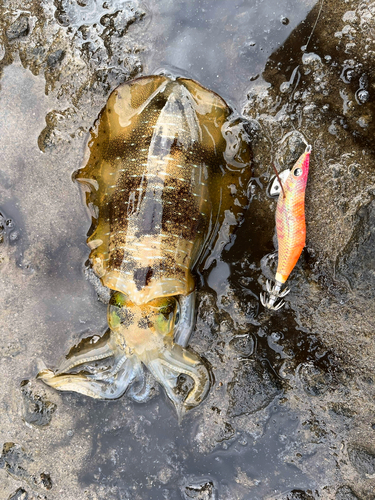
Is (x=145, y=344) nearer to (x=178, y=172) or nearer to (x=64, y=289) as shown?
(x=64, y=289)

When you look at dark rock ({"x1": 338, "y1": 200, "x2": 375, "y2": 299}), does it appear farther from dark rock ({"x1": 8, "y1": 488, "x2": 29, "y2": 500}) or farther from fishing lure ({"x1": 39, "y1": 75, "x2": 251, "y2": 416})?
dark rock ({"x1": 8, "y1": 488, "x2": 29, "y2": 500})

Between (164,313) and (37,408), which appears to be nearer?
(164,313)

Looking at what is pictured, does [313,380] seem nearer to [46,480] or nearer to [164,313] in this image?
[164,313]

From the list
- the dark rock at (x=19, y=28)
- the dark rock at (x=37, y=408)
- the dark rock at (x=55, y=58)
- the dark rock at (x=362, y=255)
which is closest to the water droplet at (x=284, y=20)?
the dark rock at (x=362, y=255)

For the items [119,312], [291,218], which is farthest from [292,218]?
[119,312]

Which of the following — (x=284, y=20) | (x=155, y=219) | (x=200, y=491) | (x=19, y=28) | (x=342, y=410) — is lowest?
(x=200, y=491)

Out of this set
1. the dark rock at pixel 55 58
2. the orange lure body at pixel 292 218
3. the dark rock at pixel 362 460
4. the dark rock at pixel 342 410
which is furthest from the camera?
the dark rock at pixel 55 58

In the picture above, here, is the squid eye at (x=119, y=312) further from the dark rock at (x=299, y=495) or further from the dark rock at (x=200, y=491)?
the dark rock at (x=299, y=495)

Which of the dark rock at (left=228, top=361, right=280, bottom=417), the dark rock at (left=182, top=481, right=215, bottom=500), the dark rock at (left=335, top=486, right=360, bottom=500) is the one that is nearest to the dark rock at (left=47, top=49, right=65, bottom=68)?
the dark rock at (left=228, top=361, right=280, bottom=417)
